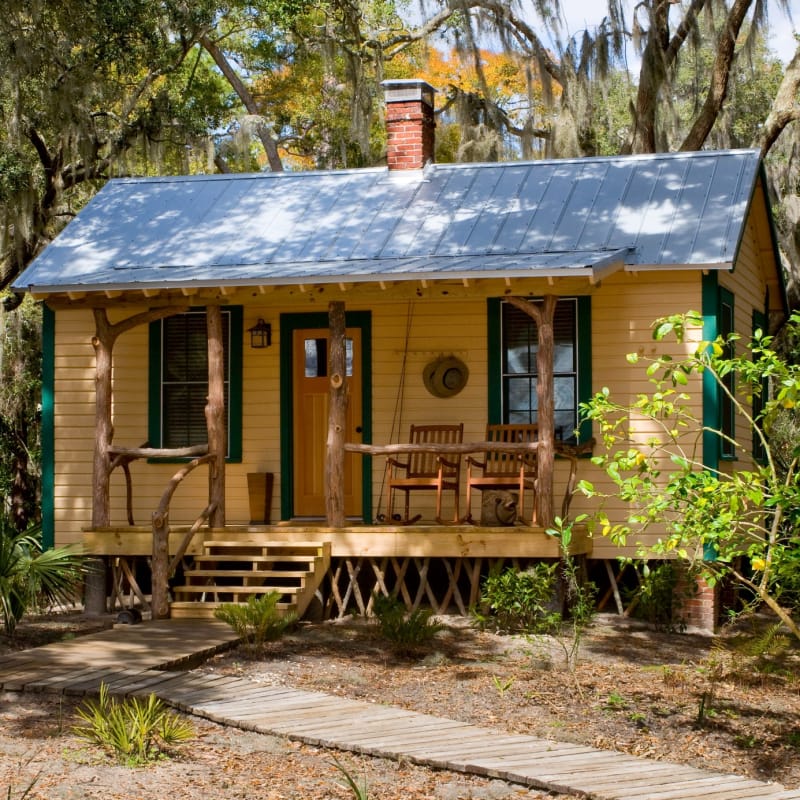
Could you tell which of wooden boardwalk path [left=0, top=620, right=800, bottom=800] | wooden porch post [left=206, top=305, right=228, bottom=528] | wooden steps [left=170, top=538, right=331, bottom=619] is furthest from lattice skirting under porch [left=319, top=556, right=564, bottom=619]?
wooden boardwalk path [left=0, top=620, right=800, bottom=800]

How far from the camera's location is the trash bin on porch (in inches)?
465

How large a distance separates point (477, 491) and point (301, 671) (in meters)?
3.76

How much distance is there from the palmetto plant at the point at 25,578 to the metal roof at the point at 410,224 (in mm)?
2393

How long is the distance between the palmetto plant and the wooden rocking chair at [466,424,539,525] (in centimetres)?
348

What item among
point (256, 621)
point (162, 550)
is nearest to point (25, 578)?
point (162, 550)

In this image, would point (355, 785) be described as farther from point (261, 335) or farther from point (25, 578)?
point (261, 335)

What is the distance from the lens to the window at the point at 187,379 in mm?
12047

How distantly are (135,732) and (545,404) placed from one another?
196 inches

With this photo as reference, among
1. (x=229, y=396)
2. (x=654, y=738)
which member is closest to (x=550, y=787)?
(x=654, y=738)

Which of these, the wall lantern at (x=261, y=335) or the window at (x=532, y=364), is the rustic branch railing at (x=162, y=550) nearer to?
the wall lantern at (x=261, y=335)

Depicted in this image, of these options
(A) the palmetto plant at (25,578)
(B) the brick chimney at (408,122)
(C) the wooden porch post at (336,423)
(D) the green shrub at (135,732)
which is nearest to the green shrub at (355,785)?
(D) the green shrub at (135,732)

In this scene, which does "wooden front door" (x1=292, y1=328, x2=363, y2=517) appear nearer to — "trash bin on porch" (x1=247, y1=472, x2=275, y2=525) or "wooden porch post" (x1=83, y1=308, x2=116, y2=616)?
"trash bin on porch" (x1=247, y1=472, x2=275, y2=525)

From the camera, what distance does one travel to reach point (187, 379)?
1215 cm

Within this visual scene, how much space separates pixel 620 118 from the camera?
25.4 m
